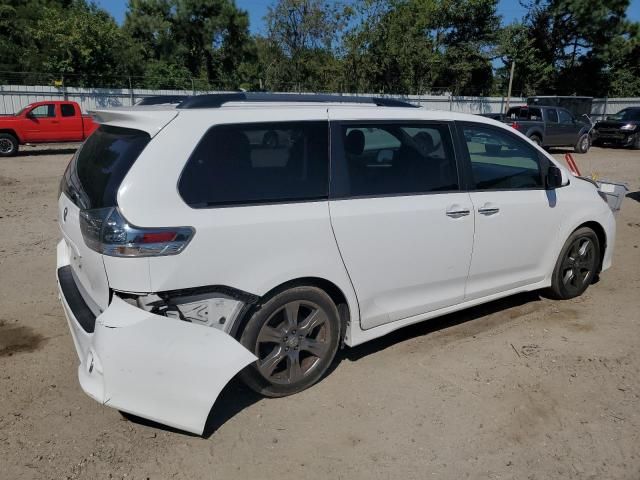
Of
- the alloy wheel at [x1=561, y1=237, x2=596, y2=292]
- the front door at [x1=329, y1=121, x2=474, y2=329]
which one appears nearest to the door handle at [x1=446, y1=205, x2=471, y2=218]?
the front door at [x1=329, y1=121, x2=474, y2=329]

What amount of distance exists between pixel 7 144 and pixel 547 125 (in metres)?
17.8

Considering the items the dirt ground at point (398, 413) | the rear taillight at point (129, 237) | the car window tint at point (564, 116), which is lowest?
the dirt ground at point (398, 413)

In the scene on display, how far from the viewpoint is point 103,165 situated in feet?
9.87

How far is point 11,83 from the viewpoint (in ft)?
71.3

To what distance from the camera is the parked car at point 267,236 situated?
8.95 ft

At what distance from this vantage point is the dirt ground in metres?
2.78

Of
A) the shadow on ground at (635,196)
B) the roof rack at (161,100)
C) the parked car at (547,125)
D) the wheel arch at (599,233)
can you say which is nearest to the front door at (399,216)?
the roof rack at (161,100)

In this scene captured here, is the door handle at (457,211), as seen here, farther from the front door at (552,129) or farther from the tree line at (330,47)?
the tree line at (330,47)

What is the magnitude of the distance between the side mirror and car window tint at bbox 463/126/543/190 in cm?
7

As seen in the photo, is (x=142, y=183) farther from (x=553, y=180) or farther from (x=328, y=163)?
(x=553, y=180)

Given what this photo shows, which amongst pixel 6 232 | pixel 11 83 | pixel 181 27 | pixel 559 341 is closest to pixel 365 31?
pixel 181 27

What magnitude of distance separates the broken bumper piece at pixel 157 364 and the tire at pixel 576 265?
3.21 meters

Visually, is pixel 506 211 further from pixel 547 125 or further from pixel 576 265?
pixel 547 125

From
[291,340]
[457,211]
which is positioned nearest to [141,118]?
[291,340]
